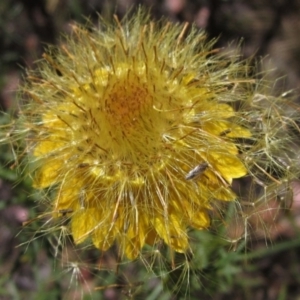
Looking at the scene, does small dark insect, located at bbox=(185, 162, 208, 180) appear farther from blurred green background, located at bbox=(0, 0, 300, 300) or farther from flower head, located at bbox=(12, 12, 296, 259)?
blurred green background, located at bbox=(0, 0, 300, 300)

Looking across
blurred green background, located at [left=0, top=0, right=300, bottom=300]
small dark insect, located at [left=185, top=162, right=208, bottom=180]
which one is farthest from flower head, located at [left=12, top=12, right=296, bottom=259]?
blurred green background, located at [left=0, top=0, right=300, bottom=300]

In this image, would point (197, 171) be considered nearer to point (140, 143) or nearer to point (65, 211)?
point (140, 143)

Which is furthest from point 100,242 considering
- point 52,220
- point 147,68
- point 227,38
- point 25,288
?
point 227,38

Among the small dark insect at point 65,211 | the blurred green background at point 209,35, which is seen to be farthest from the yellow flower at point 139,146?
the blurred green background at point 209,35

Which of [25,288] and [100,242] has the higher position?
[100,242]

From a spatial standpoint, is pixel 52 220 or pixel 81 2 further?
pixel 81 2

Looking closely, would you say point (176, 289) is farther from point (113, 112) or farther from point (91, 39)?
point (91, 39)

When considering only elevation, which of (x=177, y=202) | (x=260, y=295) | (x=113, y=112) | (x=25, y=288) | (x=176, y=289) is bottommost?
(x=25, y=288)

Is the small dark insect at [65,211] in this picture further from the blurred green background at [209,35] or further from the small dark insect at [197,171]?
the blurred green background at [209,35]
